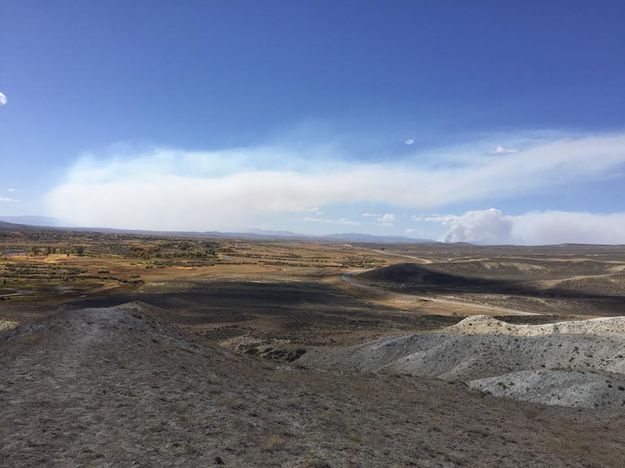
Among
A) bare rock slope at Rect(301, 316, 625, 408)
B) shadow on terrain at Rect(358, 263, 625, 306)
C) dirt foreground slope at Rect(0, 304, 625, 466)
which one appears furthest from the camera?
shadow on terrain at Rect(358, 263, 625, 306)

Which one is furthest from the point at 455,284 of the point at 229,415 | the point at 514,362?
the point at 229,415

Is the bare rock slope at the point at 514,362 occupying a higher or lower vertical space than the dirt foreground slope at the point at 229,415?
lower

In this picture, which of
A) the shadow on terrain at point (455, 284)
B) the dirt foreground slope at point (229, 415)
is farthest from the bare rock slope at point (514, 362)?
the shadow on terrain at point (455, 284)

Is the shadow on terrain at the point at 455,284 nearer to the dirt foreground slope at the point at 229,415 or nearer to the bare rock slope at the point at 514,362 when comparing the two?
the bare rock slope at the point at 514,362

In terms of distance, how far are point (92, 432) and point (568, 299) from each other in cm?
7278

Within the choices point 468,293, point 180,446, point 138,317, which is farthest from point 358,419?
point 468,293

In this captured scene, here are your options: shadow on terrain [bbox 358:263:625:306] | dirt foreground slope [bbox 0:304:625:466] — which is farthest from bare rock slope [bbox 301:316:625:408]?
shadow on terrain [bbox 358:263:625:306]

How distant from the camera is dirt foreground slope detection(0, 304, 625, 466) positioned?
10.7 m

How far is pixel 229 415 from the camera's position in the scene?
1298cm

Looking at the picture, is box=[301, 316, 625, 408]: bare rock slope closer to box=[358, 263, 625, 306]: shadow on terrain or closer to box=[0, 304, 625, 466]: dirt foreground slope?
box=[0, 304, 625, 466]: dirt foreground slope

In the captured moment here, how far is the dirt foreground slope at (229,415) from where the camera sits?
10727 millimetres

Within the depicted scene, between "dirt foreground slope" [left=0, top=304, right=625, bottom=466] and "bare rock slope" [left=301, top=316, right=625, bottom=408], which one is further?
"bare rock slope" [left=301, top=316, right=625, bottom=408]

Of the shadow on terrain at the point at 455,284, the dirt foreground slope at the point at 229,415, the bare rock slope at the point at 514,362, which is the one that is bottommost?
the shadow on terrain at the point at 455,284

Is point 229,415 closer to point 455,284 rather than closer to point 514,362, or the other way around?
point 514,362
